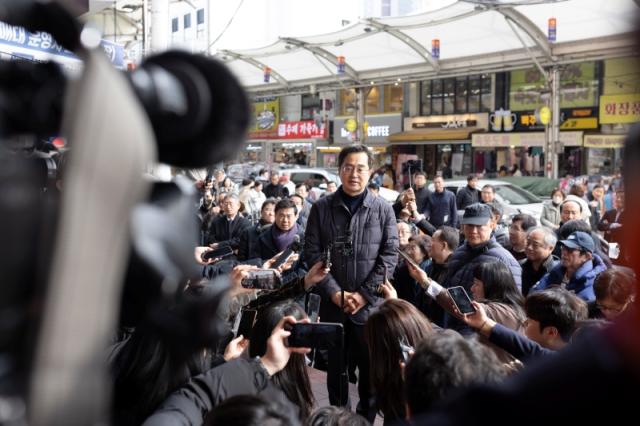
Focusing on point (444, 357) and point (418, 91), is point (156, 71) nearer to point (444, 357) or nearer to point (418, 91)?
point (444, 357)

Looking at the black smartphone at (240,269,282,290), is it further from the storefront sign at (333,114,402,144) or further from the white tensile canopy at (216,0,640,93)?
A: the storefront sign at (333,114,402,144)

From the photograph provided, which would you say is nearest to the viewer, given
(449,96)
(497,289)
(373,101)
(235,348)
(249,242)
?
(235,348)

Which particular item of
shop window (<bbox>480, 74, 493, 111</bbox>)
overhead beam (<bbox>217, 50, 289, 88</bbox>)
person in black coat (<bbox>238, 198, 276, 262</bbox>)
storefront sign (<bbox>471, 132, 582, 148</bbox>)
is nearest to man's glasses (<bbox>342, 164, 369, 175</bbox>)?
person in black coat (<bbox>238, 198, 276, 262</bbox>)

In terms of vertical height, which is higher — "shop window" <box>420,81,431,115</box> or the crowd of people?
"shop window" <box>420,81,431,115</box>

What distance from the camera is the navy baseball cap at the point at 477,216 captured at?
480 cm

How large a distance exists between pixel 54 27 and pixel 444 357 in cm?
127

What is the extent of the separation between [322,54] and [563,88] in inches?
337

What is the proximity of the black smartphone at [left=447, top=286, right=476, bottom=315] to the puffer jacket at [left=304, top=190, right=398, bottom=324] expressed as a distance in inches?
62.3

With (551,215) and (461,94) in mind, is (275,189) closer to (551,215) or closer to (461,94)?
(551,215)

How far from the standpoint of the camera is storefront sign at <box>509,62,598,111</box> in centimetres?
2214

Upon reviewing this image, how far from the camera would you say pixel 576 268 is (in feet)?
15.5

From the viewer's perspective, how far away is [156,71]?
711mm

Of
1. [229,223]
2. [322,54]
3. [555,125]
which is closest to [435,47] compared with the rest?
[555,125]

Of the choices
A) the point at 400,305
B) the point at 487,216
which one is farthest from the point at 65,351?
the point at 487,216
